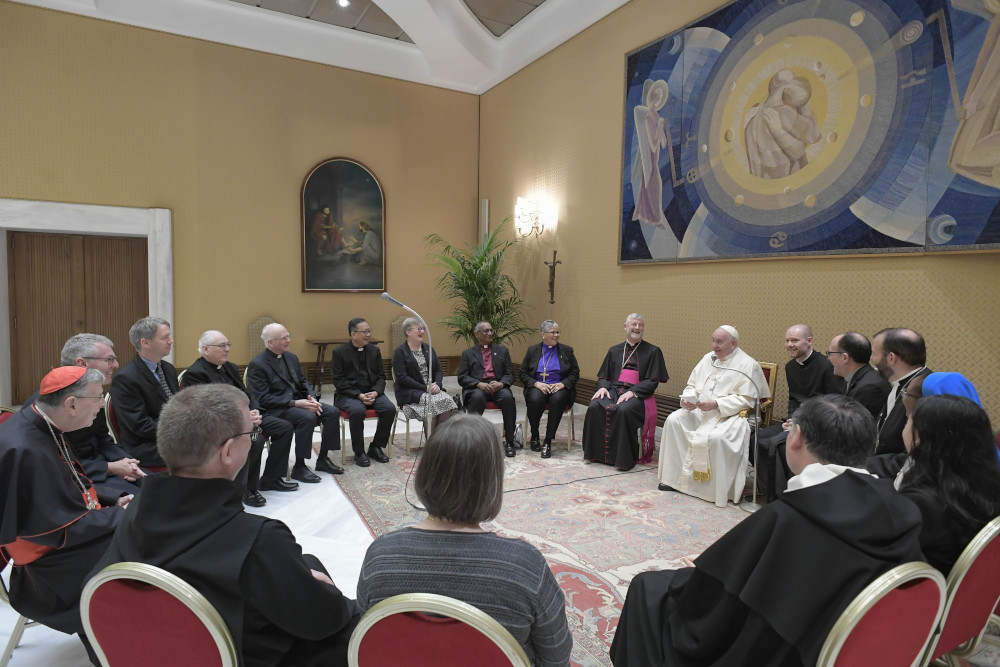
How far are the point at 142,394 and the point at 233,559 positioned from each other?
2917 mm

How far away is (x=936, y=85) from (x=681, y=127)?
7.72 feet

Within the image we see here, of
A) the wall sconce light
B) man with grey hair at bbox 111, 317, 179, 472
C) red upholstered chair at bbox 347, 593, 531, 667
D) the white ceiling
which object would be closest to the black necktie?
man with grey hair at bbox 111, 317, 179, 472

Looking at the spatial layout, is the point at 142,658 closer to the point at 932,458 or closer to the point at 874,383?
the point at 932,458

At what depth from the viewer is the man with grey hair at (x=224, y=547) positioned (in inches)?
58.3

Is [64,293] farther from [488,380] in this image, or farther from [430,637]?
[430,637]

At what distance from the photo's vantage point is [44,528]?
2.14 m

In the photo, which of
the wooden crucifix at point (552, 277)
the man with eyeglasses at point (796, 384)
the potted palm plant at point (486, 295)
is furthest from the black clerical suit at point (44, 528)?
the wooden crucifix at point (552, 277)

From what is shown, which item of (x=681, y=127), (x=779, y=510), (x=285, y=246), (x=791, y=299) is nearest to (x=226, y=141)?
(x=285, y=246)

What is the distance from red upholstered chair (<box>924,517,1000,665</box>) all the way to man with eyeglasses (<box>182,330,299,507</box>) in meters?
3.84

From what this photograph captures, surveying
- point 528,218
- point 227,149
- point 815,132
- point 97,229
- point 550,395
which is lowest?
point 550,395

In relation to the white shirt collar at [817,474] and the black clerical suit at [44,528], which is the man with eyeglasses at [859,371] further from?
the black clerical suit at [44,528]

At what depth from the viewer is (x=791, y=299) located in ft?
16.9

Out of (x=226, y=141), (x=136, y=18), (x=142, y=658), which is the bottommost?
(x=142, y=658)

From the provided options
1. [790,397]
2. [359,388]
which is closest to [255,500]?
[359,388]
